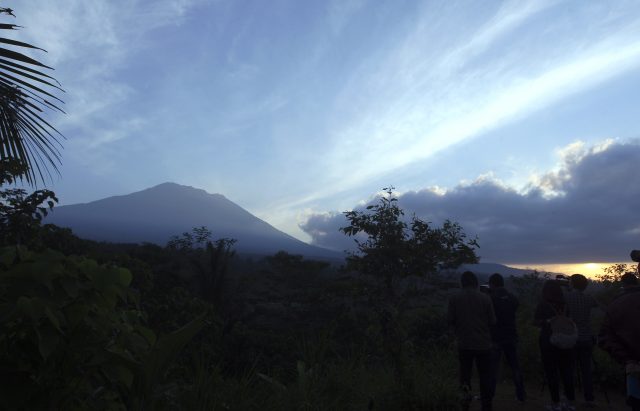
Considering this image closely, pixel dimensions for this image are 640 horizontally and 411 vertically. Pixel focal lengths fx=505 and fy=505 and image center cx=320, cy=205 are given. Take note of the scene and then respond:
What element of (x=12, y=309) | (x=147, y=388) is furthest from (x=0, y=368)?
(x=147, y=388)

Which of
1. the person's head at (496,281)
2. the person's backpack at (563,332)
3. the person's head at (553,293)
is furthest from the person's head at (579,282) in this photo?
the person's head at (496,281)

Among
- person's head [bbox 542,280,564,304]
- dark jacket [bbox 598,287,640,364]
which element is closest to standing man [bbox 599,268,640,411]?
dark jacket [bbox 598,287,640,364]

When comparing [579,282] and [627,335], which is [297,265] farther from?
[627,335]

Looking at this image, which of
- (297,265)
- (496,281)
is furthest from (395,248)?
(297,265)

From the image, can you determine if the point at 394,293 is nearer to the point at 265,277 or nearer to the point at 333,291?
the point at 333,291

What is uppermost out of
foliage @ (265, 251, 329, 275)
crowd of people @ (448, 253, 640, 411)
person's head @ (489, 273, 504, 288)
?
foliage @ (265, 251, 329, 275)

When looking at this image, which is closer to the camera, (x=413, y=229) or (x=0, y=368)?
(x=0, y=368)

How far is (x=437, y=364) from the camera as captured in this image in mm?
7496

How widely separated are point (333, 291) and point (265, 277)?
998 cm

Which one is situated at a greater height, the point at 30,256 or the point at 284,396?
the point at 30,256

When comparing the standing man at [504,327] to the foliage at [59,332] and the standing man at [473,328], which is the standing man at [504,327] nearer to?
the standing man at [473,328]

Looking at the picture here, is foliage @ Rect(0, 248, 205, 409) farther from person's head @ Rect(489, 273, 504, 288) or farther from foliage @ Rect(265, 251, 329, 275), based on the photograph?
foliage @ Rect(265, 251, 329, 275)

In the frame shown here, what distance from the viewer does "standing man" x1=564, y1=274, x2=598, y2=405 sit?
6934mm

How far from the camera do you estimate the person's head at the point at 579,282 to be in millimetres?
7125
